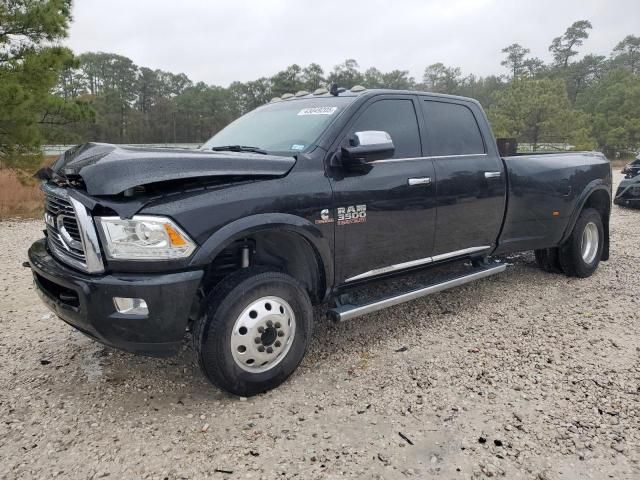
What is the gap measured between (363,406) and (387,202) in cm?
145

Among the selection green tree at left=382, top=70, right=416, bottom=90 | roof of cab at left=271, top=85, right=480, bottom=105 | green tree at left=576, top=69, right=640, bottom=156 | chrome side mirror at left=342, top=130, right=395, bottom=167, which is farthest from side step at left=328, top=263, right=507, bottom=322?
green tree at left=382, top=70, right=416, bottom=90

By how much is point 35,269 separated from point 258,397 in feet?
5.34

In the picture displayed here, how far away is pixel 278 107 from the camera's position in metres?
4.15

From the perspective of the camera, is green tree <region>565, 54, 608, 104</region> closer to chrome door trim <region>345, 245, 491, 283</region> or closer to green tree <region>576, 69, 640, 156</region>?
green tree <region>576, 69, 640, 156</region>

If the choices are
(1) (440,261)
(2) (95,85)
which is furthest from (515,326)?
(2) (95,85)

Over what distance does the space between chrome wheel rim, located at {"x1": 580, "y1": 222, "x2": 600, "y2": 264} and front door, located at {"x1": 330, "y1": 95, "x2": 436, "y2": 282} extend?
8.95 ft

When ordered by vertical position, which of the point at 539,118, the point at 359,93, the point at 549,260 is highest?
the point at 539,118

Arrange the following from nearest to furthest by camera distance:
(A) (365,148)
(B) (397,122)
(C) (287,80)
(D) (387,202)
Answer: (A) (365,148), (D) (387,202), (B) (397,122), (C) (287,80)

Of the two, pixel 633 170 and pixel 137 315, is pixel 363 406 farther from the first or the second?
pixel 633 170

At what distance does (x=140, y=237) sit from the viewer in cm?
250

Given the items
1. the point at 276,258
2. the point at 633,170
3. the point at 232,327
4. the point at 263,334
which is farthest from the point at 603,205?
the point at 633,170

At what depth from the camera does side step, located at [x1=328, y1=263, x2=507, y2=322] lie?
10.6 ft

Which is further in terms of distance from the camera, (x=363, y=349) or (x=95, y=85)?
(x=95, y=85)

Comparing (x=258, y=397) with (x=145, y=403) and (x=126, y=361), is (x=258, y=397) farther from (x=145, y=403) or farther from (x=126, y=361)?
(x=126, y=361)
